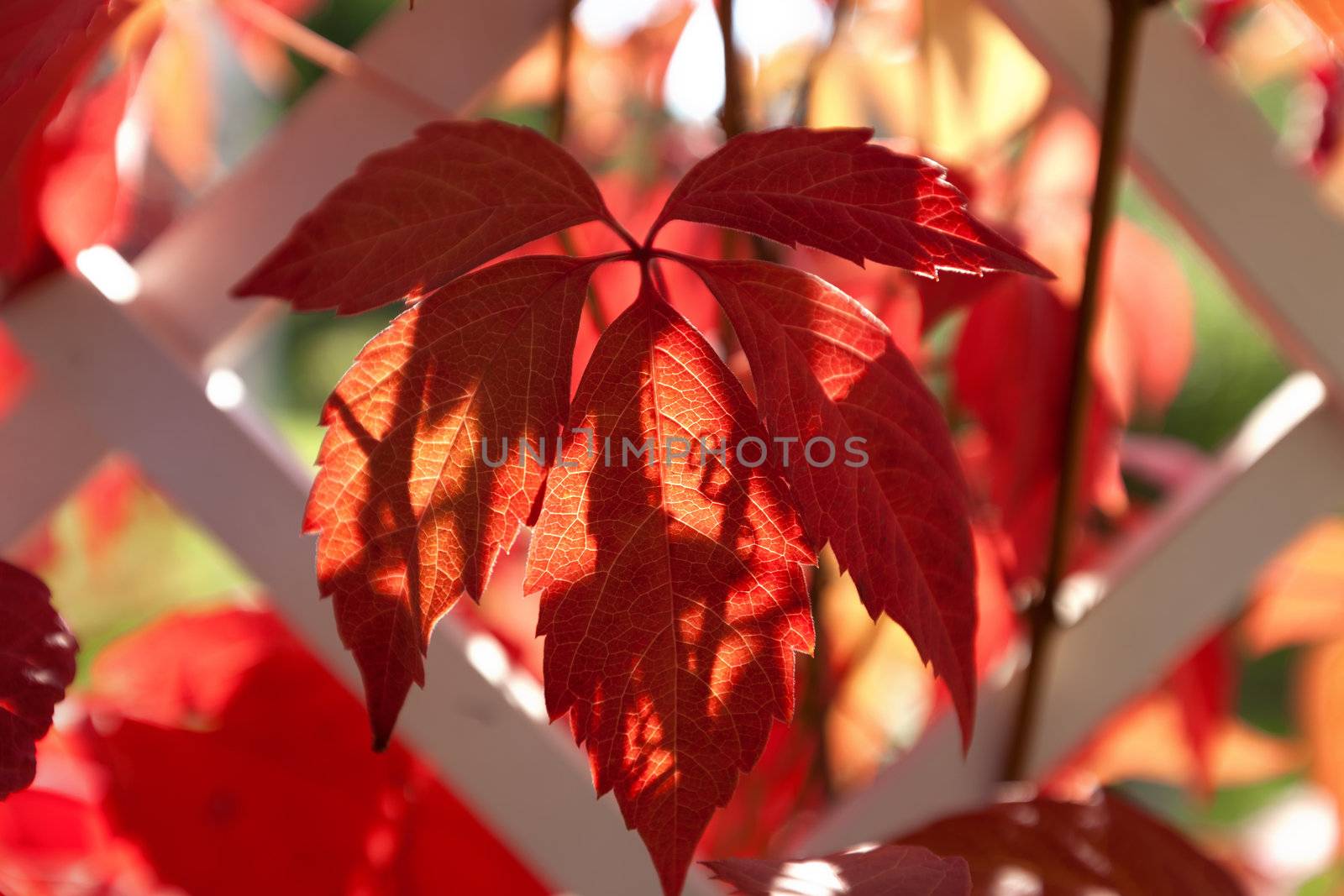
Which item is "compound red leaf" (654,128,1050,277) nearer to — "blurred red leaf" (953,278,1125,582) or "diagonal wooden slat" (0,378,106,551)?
"blurred red leaf" (953,278,1125,582)

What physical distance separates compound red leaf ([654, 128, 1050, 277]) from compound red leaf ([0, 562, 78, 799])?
195 millimetres

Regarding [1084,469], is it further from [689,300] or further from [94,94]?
[94,94]

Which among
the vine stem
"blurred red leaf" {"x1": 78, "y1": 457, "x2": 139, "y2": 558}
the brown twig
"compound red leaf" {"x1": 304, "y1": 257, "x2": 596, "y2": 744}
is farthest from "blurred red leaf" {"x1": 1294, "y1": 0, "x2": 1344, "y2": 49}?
"blurred red leaf" {"x1": 78, "y1": 457, "x2": 139, "y2": 558}

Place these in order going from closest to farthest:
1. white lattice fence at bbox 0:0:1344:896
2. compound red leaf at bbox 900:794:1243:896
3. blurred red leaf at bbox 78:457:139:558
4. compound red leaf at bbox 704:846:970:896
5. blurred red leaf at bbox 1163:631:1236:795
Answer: compound red leaf at bbox 704:846:970:896 → compound red leaf at bbox 900:794:1243:896 → white lattice fence at bbox 0:0:1344:896 → blurred red leaf at bbox 1163:631:1236:795 → blurred red leaf at bbox 78:457:139:558

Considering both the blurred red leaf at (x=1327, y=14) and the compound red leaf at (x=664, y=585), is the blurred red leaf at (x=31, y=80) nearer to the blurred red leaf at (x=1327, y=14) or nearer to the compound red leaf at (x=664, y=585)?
the compound red leaf at (x=664, y=585)

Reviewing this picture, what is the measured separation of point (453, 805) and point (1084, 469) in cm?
37

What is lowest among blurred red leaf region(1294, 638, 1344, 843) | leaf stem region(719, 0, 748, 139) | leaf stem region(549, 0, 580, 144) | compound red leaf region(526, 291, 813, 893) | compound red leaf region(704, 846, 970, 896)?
compound red leaf region(704, 846, 970, 896)

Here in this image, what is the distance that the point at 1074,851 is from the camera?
37 cm

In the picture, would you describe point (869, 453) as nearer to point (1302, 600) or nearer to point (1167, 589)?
point (1167, 589)

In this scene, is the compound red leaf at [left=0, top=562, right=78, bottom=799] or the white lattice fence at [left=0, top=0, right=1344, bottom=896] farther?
the white lattice fence at [left=0, top=0, right=1344, bottom=896]

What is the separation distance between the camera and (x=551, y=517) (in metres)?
0.25

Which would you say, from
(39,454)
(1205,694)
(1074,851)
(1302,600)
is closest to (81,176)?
(39,454)

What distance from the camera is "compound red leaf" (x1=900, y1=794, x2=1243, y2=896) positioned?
0.35 m

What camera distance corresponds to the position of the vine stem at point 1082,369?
0.40m
